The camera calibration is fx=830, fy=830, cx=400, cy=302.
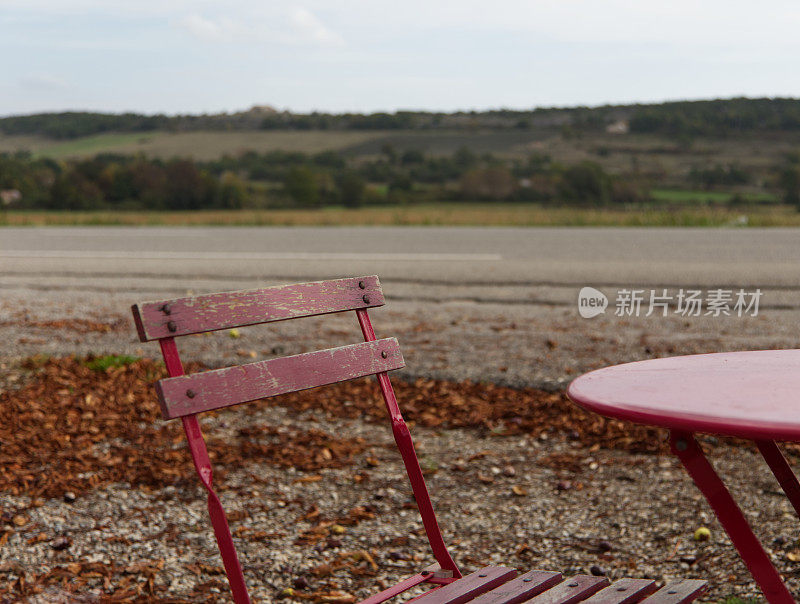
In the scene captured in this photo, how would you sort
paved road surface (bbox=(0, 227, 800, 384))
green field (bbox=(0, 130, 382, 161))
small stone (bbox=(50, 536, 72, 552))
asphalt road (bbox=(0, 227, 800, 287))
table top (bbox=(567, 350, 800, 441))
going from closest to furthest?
table top (bbox=(567, 350, 800, 441)) < small stone (bbox=(50, 536, 72, 552)) < paved road surface (bbox=(0, 227, 800, 384)) < asphalt road (bbox=(0, 227, 800, 287)) < green field (bbox=(0, 130, 382, 161))

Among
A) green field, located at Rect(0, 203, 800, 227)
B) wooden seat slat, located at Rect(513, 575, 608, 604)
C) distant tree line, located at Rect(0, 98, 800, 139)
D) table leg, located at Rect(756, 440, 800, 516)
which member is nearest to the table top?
table leg, located at Rect(756, 440, 800, 516)

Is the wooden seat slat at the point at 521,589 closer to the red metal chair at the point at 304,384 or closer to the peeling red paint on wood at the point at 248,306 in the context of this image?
the red metal chair at the point at 304,384

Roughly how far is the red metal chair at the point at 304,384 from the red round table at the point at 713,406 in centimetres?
40

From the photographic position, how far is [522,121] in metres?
50.4

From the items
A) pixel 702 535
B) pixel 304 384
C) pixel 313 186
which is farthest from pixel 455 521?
pixel 313 186

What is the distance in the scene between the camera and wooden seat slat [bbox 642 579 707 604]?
2.13m

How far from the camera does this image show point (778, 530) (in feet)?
11.4

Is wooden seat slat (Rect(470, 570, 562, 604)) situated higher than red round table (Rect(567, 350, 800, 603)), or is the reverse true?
red round table (Rect(567, 350, 800, 603))

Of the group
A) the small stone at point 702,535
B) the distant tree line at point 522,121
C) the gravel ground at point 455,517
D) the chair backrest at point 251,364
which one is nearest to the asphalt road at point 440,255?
the gravel ground at point 455,517

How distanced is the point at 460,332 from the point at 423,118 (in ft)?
154

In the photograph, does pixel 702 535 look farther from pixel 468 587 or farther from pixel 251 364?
pixel 251 364

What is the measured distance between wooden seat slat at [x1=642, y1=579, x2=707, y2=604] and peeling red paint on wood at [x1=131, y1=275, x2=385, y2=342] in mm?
1095

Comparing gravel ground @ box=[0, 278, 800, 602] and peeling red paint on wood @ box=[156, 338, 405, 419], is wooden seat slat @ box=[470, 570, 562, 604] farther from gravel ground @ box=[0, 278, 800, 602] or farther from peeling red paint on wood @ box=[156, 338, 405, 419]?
gravel ground @ box=[0, 278, 800, 602]

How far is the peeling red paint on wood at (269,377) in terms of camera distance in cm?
188
